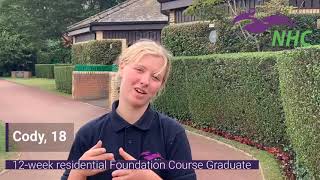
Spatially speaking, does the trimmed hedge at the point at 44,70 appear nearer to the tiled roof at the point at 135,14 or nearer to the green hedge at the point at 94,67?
the tiled roof at the point at 135,14

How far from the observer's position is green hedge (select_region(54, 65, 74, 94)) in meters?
29.0

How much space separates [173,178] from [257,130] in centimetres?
873

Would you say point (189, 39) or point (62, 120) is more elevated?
point (189, 39)

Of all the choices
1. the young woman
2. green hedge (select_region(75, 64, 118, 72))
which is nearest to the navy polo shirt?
the young woman

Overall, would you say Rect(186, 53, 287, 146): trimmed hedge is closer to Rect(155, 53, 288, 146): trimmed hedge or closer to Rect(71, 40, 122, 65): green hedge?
Rect(155, 53, 288, 146): trimmed hedge

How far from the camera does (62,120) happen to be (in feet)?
52.3

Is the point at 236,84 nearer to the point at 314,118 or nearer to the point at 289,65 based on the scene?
the point at 289,65

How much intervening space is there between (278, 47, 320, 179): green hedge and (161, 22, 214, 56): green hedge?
32.7 ft

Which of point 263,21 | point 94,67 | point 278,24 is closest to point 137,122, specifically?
point 263,21

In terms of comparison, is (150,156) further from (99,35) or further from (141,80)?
(99,35)

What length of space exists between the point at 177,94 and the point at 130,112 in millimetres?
13257

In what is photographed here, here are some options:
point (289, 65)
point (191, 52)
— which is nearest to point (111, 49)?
point (191, 52)

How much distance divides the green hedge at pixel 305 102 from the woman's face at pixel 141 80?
15.8 feet

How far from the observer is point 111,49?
87.4ft
